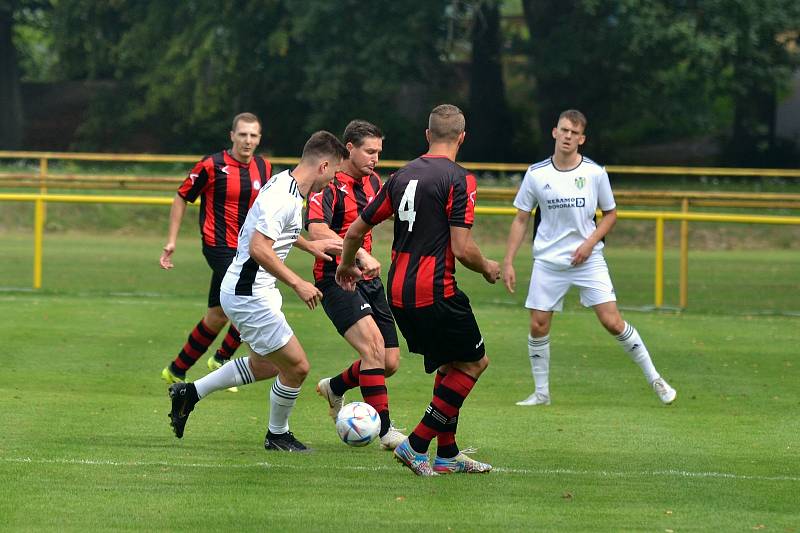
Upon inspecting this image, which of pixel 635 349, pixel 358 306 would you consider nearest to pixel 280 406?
pixel 358 306

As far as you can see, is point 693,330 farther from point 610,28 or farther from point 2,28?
point 2,28

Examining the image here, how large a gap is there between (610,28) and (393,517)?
29961mm

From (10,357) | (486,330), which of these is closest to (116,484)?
(10,357)

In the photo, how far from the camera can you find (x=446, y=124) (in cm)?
727

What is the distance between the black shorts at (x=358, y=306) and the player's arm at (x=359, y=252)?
0.90 feet

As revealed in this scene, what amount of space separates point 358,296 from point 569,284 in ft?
7.63

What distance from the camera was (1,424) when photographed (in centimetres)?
857

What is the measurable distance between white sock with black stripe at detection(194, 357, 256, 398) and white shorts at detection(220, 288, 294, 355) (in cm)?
44

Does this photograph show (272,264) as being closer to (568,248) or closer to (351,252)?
(351,252)

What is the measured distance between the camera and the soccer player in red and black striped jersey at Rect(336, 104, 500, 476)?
714 cm

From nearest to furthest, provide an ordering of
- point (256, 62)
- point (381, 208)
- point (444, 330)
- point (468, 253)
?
point (468, 253) → point (381, 208) → point (444, 330) → point (256, 62)

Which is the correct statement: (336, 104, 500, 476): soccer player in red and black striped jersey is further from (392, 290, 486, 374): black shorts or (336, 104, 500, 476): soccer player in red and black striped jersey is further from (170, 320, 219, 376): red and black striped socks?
(170, 320, 219, 376): red and black striped socks

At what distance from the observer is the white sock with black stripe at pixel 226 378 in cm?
825

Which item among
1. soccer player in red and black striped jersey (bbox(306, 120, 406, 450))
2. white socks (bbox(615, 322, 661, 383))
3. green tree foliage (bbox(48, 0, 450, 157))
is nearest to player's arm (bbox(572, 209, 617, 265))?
white socks (bbox(615, 322, 661, 383))
